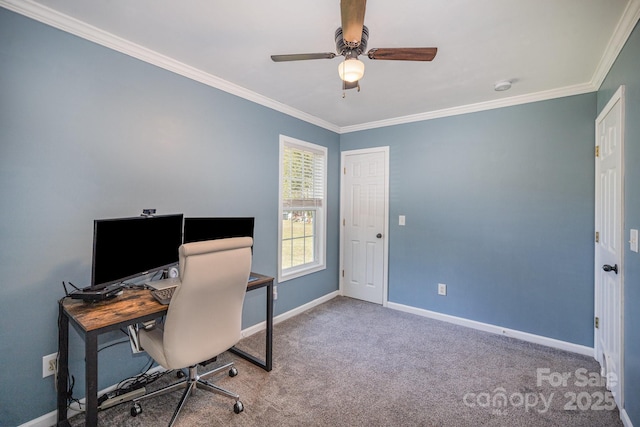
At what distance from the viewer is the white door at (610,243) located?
1.90 metres

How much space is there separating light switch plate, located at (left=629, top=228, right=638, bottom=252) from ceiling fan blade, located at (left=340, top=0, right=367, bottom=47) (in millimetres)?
1892

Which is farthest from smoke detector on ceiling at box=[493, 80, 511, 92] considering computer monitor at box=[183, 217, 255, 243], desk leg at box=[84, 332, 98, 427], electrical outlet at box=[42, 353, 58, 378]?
electrical outlet at box=[42, 353, 58, 378]

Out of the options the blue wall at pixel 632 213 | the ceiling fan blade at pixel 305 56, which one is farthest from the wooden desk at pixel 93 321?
the blue wall at pixel 632 213

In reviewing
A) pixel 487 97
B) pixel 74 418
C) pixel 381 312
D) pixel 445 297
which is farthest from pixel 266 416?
pixel 487 97

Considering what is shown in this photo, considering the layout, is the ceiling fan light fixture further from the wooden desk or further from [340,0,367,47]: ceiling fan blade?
the wooden desk

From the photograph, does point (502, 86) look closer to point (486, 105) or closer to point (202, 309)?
point (486, 105)

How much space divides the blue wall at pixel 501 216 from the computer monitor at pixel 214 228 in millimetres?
2063

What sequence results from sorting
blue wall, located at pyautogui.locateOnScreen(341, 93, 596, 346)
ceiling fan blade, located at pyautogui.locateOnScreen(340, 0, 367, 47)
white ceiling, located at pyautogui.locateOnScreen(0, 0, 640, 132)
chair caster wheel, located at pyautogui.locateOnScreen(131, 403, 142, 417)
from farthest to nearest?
1. blue wall, located at pyautogui.locateOnScreen(341, 93, 596, 346)
2. chair caster wheel, located at pyautogui.locateOnScreen(131, 403, 142, 417)
3. white ceiling, located at pyautogui.locateOnScreen(0, 0, 640, 132)
4. ceiling fan blade, located at pyautogui.locateOnScreen(340, 0, 367, 47)

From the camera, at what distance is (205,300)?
5.48 ft

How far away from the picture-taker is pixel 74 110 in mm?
1855

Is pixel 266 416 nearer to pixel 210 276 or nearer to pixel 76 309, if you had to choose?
pixel 210 276

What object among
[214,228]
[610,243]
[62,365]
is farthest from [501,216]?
[62,365]

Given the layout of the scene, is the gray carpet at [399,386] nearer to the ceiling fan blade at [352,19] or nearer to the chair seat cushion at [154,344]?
the chair seat cushion at [154,344]

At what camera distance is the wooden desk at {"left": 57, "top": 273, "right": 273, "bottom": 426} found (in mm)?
1357
